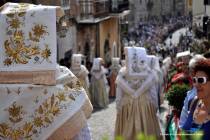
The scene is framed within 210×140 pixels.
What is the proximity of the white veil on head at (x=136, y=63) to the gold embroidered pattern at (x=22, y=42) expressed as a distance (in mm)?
7441

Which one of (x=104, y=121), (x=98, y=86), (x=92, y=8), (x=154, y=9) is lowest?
(x=104, y=121)

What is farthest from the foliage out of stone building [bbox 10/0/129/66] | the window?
the window

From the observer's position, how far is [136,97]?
38.1 ft

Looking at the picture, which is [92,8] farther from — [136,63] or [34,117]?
[34,117]

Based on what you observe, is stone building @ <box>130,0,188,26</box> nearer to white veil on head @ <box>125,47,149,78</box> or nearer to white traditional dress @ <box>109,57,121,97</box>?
white traditional dress @ <box>109,57,121,97</box>

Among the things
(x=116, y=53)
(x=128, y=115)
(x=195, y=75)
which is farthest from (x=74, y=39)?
(x=195, y=75)

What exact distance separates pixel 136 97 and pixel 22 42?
7417mm

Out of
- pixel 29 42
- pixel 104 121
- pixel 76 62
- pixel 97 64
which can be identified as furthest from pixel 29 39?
pixel 97 64

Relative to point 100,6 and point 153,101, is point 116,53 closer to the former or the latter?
point 100,6

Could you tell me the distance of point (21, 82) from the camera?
4.34 metres

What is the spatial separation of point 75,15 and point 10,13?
32.4 metres

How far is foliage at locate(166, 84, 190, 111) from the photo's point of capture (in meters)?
8.67

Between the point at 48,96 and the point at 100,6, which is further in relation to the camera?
the point at 100,6

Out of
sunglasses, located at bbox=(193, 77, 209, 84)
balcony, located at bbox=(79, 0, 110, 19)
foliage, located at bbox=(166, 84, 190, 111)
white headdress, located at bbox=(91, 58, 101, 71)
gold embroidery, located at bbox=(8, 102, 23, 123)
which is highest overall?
balcony, located at bbox=(79, 0, 110, 19)
